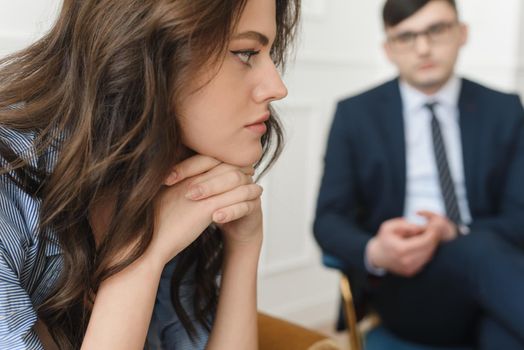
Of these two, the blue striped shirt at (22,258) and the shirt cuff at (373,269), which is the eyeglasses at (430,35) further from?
the blue striped shirt at (22,258)

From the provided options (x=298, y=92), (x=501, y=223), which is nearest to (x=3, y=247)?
(x=501, y=223)

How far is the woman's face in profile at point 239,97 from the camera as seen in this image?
0.92m

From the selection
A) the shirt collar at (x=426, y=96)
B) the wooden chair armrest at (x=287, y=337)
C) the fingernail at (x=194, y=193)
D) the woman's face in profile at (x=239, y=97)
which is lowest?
the wooden chair armrest at (x=287, y=337)

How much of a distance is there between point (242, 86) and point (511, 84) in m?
2.44

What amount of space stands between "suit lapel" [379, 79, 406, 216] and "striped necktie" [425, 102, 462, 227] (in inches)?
4.1

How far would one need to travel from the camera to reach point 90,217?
39.0 inches

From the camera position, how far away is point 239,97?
3.11 ft

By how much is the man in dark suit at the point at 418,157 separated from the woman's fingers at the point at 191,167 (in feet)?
2.68

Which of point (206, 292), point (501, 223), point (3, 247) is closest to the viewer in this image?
point (3, 247)

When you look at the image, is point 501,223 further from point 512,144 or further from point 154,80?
point 154,80

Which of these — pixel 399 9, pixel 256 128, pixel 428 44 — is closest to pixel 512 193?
pixel 428 44

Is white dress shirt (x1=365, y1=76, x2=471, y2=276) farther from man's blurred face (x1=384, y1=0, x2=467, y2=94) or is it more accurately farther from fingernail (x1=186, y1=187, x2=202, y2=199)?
fingernail (x1=186, y1=187, x2=202, y2=199)

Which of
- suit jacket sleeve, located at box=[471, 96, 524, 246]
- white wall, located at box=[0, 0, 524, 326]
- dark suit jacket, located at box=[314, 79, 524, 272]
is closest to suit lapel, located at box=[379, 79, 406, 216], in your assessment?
dark suit jacket, located at box=[314, 79, 524, 272]

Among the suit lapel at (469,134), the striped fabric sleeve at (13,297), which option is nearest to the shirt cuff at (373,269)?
the suit lapel at (469,134)
